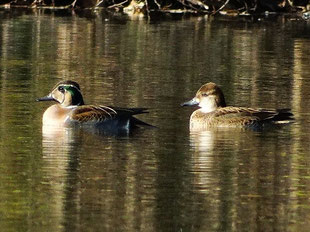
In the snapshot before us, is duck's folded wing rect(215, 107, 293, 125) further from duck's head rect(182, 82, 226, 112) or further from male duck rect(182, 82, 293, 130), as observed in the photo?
duck's head rect(182, 82, 226, 112)

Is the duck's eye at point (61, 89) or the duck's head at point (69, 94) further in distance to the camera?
the duck's eye at point (61, 89)

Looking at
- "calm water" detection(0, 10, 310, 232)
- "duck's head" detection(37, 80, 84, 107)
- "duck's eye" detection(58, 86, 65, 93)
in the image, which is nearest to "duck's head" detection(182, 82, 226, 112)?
"calm water" detection(0, 10, 310, 232)

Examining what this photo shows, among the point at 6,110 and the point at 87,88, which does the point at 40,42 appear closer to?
the point at 87,88

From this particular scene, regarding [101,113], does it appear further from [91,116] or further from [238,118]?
[238,118]

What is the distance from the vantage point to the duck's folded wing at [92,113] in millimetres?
15883

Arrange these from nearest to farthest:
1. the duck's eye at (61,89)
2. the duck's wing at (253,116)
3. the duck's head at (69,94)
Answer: the duck's wing at (253,116) < the duck's head at (69,94) < the duck's eye at (61,89)

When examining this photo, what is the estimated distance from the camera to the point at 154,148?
1429 cm

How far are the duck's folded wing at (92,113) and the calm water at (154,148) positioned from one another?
353 mm

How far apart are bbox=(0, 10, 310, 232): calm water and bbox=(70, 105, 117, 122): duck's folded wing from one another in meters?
0.35

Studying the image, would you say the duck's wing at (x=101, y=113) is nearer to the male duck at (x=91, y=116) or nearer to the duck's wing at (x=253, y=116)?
the male duck at (x=91, y=116)

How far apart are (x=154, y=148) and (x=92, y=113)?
1902mm

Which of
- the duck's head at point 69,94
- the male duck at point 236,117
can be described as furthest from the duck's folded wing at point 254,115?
the duck's head at point 69,94

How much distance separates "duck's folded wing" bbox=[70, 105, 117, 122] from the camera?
15883mm

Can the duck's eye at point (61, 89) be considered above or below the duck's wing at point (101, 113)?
above
